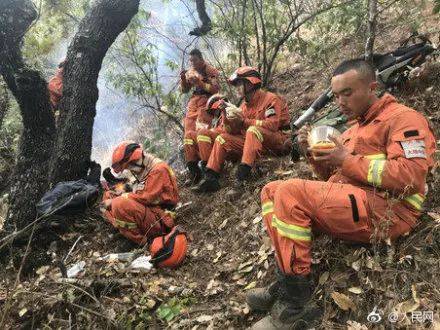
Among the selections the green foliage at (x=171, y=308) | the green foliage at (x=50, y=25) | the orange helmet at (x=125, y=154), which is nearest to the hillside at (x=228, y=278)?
the green foliage at (x=171, y=308)

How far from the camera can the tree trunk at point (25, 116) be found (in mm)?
6109

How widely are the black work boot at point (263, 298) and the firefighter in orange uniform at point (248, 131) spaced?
8.27ft

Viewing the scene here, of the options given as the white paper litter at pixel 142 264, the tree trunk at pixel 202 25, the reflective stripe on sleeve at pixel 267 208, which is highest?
the tree trunk at pixel 202 25

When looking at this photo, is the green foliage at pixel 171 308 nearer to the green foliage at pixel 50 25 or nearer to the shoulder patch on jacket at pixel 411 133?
the shoulder patch on jacket at pixel 411 133

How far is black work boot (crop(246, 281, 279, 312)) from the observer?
3496mm

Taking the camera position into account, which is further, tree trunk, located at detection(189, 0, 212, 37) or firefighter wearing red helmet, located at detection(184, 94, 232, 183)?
tree trunk, located at detection(189, 0, 212, 37)

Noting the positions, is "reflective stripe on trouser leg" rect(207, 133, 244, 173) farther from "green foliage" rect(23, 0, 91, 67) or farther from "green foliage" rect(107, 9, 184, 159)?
"green foliage" rect(23, 0, 91, 67)

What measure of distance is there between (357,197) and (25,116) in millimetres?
4954

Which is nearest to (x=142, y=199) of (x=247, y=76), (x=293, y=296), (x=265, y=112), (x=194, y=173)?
(x=194, y=173)

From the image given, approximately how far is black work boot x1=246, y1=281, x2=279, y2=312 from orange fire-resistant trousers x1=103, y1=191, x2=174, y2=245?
2.10m

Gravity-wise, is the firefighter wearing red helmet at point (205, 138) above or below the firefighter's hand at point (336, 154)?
below

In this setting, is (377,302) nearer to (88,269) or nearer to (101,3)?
(88,269)

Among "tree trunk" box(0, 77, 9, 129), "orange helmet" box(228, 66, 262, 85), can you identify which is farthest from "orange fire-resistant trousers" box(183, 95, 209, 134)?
"tree trunk" box(0, 77, 9, 129)

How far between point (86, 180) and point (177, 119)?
398 centimetres
